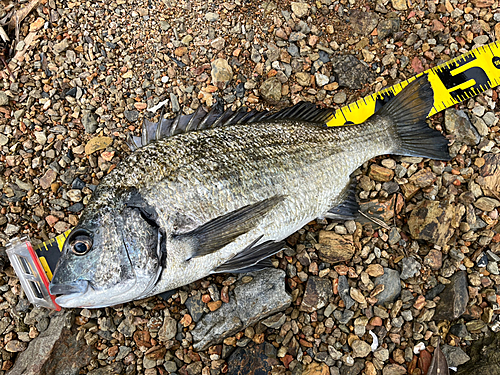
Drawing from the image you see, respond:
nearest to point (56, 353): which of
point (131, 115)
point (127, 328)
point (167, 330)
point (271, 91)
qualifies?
point (127, 328)

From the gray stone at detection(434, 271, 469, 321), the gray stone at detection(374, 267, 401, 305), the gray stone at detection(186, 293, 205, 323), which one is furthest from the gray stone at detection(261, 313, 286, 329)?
the gray stone at detection(434, 271, 469, 321)

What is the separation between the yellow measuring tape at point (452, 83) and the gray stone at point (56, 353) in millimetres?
2999

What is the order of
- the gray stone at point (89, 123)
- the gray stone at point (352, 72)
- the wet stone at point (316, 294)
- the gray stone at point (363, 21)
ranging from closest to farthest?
the wet stone at point (316, 294) < the gray stone at point (89, 123) < the gray stone at point (352, 72) < the gray stone at point (363, 21)

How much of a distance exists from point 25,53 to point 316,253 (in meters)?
3.53

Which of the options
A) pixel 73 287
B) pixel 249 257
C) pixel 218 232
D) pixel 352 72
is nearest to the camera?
pixel 73 287

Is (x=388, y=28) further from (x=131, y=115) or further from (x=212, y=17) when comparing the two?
(x=131, y=115)

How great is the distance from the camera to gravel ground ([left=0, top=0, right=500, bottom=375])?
3014mm

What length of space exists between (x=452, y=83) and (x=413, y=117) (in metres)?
0.65

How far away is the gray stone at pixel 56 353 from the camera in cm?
286

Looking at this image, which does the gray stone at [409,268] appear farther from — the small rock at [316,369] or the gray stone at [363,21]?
the gray stone at [363,21]

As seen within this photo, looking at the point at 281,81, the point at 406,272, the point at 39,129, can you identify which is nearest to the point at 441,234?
the point at 406,272

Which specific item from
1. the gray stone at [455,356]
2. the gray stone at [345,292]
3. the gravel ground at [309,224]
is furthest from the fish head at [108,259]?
the gray stone at [455,356]

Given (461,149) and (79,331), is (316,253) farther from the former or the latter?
(79,331)

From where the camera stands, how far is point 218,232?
8.37 feet
